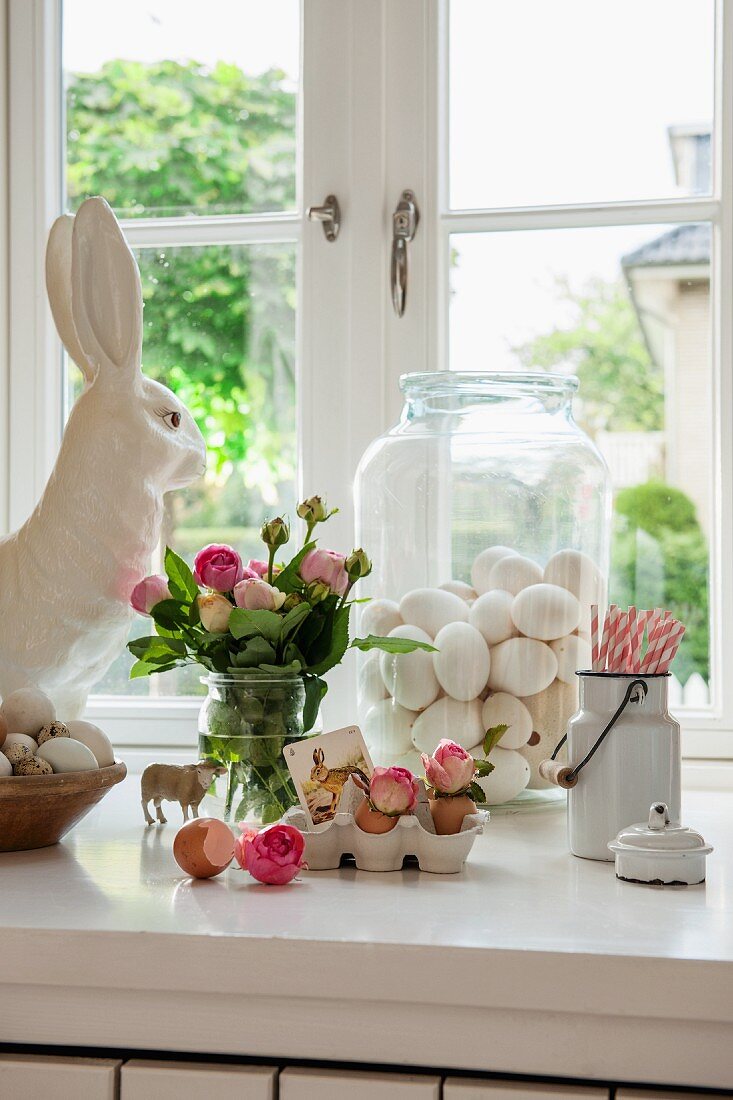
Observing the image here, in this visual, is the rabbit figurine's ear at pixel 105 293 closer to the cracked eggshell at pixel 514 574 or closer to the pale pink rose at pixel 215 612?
the pale pink rose at pixel 215 612

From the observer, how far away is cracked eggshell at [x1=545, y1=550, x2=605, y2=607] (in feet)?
3.77

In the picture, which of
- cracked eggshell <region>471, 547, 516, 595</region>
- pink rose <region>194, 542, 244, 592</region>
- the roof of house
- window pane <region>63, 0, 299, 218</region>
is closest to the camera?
pink rose <region>194, 542, 244, 592</region>

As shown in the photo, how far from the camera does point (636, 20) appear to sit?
1373 millimetres

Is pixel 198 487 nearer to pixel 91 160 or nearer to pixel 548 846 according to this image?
pixel 91 160

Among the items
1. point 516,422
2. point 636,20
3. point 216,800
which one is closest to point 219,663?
point 216,800

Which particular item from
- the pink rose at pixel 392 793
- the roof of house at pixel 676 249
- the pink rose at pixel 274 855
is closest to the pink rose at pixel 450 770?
the pink rose at pixel 392 793

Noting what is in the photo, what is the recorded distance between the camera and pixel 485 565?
1158 mm

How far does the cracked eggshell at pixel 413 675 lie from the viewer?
1.13 meters

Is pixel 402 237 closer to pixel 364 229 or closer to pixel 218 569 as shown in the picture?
pixel 364 229

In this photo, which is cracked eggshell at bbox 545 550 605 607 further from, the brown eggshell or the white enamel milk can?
the brown eggshell

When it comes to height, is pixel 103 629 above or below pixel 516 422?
below

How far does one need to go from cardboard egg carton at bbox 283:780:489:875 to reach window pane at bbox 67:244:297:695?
23.5 inches

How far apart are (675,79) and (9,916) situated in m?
1.17

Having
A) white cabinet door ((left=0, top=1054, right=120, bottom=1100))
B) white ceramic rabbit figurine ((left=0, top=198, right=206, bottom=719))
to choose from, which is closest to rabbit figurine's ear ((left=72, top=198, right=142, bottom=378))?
white ceramic rabbit figurine ((left=0, top=198, right=206, bottom=719))
